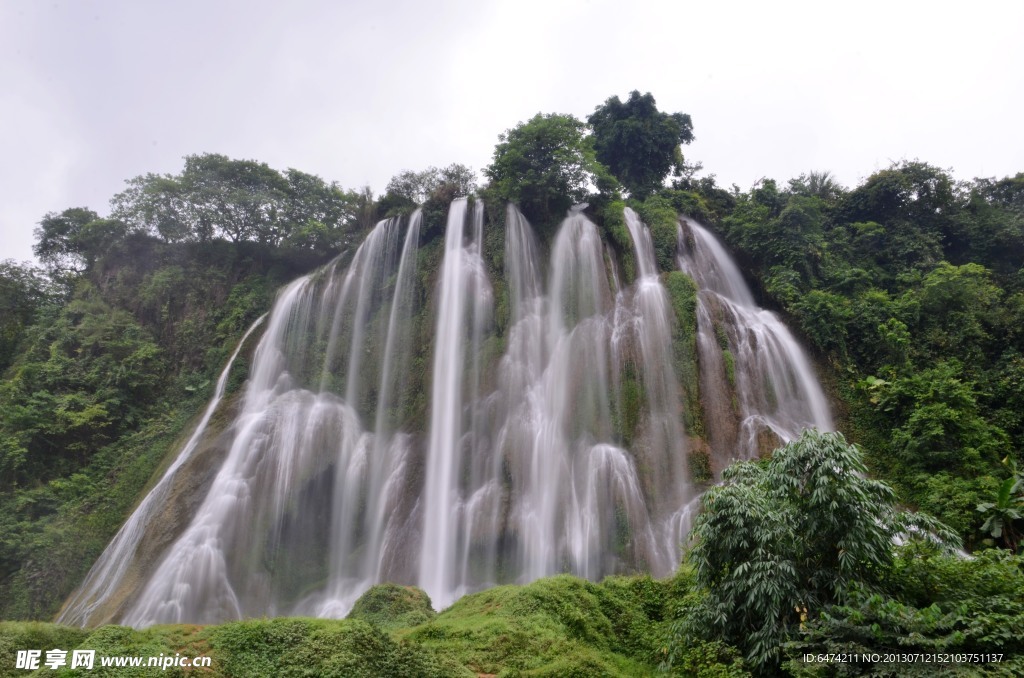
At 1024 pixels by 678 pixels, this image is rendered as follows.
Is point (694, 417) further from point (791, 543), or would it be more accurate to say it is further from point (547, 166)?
point (547, 166)

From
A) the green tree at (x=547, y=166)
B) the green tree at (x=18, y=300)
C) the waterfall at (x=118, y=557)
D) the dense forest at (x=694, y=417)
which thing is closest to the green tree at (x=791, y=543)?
the dense forest at (x=694, y=417)

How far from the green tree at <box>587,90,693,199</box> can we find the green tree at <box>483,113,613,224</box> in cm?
468

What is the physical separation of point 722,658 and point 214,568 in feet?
44.3

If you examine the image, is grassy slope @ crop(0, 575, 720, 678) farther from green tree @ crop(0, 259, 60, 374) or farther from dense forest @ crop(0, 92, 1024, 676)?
green tree @ crop(0, 259, 60, 374)

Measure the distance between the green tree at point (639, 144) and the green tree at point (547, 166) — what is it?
468cm

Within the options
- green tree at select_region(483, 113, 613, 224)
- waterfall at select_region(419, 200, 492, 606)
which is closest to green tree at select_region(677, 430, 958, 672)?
waterfall at select_region(419, 200, 492, 606)

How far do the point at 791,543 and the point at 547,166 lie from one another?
18.0 m

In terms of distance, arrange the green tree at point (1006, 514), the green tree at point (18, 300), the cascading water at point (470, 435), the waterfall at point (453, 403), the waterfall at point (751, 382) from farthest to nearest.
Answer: the green tree at point (18, 300) → the waterfall at point (453, 403) → the waterfall at point (751, 382) → the cascading water at point (470, 435) → the green tree at point (1006, 514)

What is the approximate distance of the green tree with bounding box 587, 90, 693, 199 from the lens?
25.8 m

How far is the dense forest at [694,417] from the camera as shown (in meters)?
6.03

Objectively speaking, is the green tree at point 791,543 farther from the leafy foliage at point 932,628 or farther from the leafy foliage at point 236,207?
the leafy foliage at point 236,207

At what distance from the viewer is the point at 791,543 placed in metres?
6.18

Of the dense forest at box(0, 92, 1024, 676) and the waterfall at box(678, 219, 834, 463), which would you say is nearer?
the dense forest at box(0, 92, 1024, 676)

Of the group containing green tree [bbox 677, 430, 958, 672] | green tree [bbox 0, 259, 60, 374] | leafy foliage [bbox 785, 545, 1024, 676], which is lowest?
leafy foliage [bbox 785, 545, 1024, 676]
